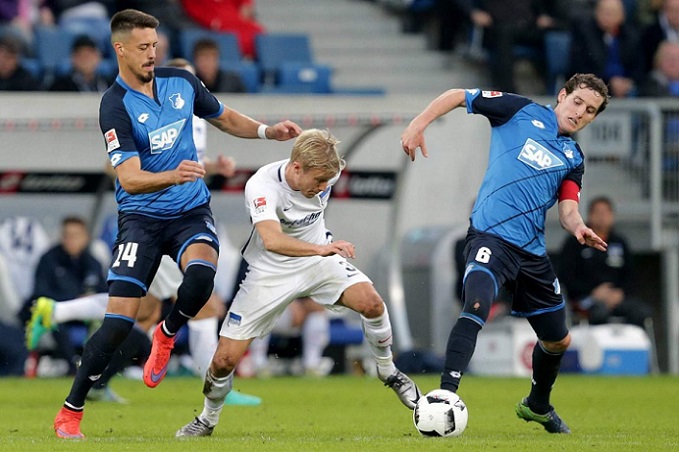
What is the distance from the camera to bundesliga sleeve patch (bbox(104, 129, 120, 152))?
766 centimetres

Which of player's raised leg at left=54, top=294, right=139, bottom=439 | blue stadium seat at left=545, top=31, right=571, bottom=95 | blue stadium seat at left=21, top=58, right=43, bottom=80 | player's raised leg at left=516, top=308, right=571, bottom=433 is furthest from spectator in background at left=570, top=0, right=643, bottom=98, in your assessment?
player's raised leg at left=54, top=294, right=139, bottom=439

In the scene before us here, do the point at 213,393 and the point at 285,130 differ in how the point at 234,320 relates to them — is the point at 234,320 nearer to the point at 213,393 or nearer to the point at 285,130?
the point at 213,393

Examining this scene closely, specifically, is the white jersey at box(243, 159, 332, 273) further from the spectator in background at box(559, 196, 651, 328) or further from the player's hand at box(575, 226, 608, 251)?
the spectator in background at box(559, 196, 651, 328)

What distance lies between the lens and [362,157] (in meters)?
16.3

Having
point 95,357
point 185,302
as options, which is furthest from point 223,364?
point 95,357

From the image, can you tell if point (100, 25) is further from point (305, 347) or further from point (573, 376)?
point (573, 376)

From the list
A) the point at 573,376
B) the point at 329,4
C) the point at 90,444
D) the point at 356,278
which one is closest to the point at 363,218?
the point at 573,376

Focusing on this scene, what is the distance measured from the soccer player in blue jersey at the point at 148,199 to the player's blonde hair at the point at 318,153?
1.88ft

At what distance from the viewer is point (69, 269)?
1401cm

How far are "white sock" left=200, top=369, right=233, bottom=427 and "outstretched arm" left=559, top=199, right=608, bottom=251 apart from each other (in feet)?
6.69

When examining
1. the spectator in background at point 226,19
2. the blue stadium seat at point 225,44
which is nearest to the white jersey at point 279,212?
the blue stadium seat at point 225,44

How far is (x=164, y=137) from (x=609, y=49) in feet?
34.6

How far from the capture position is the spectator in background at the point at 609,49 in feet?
56.5

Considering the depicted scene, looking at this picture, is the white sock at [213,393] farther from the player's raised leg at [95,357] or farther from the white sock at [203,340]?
the white sock at [203,340]
